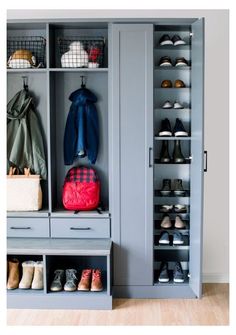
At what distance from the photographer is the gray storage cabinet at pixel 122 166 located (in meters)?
3.74

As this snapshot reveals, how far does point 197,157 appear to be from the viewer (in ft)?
12.2

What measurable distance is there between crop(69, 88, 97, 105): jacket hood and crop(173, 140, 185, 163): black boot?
0.81 m

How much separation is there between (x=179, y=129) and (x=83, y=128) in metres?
0.82

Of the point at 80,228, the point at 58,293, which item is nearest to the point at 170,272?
the point at 80,228

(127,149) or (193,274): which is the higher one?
(127,149)

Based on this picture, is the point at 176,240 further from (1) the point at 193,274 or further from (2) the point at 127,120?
(2) the point at 127,120

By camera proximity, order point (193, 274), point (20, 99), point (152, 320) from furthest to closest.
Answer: point (20, 99) → point (193, 274) → point (152, 320)

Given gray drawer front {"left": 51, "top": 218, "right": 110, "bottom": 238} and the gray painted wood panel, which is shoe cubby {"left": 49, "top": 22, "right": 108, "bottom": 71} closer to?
gray drawer front {"left": 51, "top": 218, "right": 110, "bottom": 238}

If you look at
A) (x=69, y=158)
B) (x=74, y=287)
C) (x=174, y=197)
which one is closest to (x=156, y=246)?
(x=174, y=197)

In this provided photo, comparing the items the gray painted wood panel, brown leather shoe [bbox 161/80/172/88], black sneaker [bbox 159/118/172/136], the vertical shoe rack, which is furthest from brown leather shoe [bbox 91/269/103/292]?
brown leather shoe [bbox 161/80/172/88]

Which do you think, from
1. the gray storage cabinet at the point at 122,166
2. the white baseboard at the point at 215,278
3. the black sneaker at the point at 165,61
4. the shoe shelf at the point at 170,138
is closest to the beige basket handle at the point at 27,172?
the gray storage cabinet at the point at 122,166

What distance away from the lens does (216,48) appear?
4.14m

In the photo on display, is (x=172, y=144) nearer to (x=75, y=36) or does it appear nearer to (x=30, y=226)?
(x=75, y=36)

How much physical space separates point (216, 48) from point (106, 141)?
1253 millimetres
